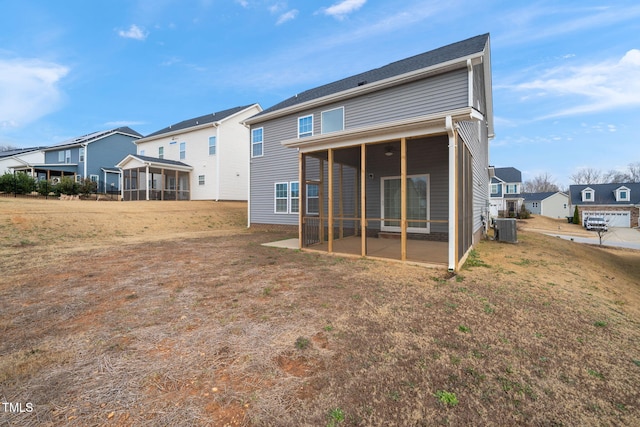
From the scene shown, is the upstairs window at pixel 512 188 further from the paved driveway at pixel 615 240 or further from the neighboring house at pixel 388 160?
the neighboring house at pixel 388 160

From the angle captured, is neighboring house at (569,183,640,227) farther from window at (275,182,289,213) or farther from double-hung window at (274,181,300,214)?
window at (275,182,289,213)

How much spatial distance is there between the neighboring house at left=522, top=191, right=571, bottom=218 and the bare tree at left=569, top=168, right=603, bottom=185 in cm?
2846

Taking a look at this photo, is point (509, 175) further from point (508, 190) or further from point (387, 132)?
point (387, 132)

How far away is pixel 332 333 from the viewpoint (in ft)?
10.2

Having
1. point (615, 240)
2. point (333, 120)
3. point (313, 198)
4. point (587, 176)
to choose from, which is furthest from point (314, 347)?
point (587, 176)

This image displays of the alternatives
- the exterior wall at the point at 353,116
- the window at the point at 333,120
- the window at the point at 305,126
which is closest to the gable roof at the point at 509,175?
the exterior wall at the point at 353,116

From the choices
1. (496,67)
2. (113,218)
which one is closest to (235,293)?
(113,218)

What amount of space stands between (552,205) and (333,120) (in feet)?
159

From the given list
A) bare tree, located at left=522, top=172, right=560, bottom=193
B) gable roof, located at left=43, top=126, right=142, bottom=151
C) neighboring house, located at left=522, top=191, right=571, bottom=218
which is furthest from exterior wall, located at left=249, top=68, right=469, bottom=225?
bare tree, located at left=522, top=172, right=560, bottom=193

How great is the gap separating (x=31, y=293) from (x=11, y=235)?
7.64 meters

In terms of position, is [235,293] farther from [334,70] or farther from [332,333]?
[334,70]

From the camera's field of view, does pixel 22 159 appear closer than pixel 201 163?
No

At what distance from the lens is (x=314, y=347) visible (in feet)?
9.27

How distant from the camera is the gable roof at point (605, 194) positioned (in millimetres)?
32094
